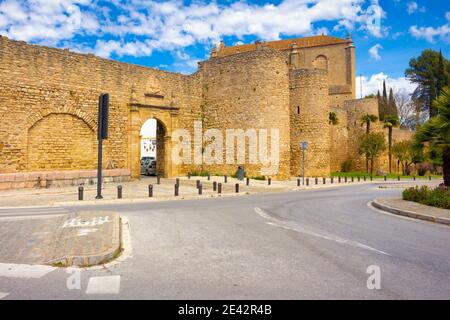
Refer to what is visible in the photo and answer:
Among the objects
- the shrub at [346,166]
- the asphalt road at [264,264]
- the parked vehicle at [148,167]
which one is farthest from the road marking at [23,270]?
the shrub at [346,166]

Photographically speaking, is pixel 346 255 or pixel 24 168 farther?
pixel 24 168

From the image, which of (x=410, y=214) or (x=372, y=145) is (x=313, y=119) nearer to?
(x=372, y=145)

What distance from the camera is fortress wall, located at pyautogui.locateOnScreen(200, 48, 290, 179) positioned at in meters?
25.9

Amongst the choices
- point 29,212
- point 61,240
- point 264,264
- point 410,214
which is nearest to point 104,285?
point 264,264

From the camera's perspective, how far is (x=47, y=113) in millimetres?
19609

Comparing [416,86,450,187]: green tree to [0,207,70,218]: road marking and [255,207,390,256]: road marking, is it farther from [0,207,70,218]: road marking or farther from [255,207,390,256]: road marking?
[0,207,70,218]: road marking

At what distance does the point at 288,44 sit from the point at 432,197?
57978 millimetres

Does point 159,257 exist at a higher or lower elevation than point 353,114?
lower

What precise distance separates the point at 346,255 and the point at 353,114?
41.5m

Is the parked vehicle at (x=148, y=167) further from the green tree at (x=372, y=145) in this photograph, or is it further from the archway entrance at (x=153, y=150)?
the green tree at (x=372, y=145)

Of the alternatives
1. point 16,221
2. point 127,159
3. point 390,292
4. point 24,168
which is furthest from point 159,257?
point 127,159

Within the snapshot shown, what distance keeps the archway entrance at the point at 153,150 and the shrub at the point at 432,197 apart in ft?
54.4

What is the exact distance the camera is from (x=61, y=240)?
19.8 ft
